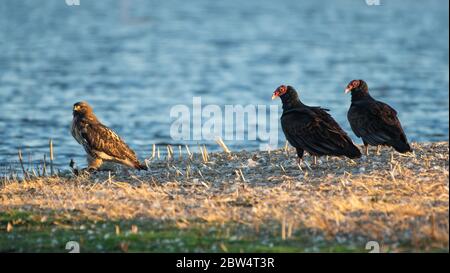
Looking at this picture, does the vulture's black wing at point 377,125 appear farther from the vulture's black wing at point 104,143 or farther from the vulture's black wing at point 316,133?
the vulture's black wing at point 104,143

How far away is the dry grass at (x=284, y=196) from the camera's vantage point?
12102 mm

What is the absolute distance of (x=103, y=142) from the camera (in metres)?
17.5

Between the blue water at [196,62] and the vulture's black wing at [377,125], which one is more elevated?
the blue water at [196,62]

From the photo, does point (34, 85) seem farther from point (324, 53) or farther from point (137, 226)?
point (137, 226)

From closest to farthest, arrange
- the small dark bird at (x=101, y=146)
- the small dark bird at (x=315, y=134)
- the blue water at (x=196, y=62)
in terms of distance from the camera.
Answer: the small dark bird at (x=315, y=134) < the small dark bird at (x=101, y=146) < the blue water at (x=196, y=62)

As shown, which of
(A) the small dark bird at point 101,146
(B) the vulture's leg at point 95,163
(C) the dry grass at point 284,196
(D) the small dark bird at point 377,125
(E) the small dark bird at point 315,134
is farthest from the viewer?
(B) the vulture's leg at point 95,163

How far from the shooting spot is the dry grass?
12.1 m

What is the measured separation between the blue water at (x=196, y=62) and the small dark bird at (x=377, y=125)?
8652 millimetres

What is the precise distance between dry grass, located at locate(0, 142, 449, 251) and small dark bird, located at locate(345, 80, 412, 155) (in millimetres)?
263

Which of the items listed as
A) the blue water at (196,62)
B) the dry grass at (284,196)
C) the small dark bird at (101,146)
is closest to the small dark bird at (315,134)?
the dry grass at (284,196)

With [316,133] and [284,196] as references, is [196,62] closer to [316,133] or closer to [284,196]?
[316,133]

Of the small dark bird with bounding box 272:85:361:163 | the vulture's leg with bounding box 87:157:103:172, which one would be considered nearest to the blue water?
the vulture's leg with bounding box 87:157:103:172
